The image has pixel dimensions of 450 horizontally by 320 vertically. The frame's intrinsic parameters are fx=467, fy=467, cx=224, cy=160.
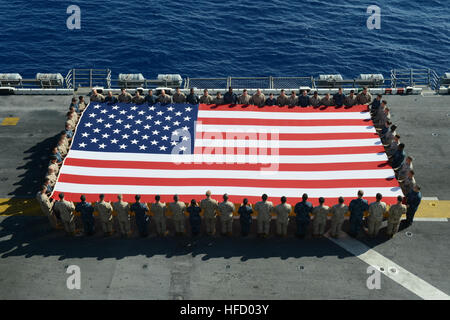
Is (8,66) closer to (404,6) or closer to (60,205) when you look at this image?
(60,205)

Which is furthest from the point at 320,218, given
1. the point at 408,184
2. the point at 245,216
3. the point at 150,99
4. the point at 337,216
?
the point at 150,99

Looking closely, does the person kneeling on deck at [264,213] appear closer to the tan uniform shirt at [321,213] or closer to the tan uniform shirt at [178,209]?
the tan uniform shirt at [321,213]

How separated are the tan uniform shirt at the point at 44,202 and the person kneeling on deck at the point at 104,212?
1.75m

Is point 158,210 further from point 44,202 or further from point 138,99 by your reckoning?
point 138,99

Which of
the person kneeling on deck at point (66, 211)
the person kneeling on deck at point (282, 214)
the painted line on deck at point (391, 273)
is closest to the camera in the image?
the painted line on deck at point (391, 273)

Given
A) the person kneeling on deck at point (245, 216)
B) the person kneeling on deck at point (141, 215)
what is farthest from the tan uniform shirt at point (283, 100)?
the person kneeling on deck at point (141, 215)

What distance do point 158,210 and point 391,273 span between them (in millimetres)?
7910

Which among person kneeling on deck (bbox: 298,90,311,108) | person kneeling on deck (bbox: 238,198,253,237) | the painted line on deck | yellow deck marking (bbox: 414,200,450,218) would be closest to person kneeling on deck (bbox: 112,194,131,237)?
person kneeling on deck (bbox: 238,198,253,237)

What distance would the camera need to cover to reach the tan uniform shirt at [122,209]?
15.7 metres

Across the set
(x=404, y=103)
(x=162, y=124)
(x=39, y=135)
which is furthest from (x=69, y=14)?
(x=404, y=103)

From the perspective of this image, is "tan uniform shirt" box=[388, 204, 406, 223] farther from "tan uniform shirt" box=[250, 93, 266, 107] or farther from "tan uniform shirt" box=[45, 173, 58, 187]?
"tan uniform shirt" box=[45, 173, 58, 187]

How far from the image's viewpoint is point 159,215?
52.2 ft

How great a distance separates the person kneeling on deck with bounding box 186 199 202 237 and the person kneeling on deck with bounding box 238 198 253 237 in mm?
1410
